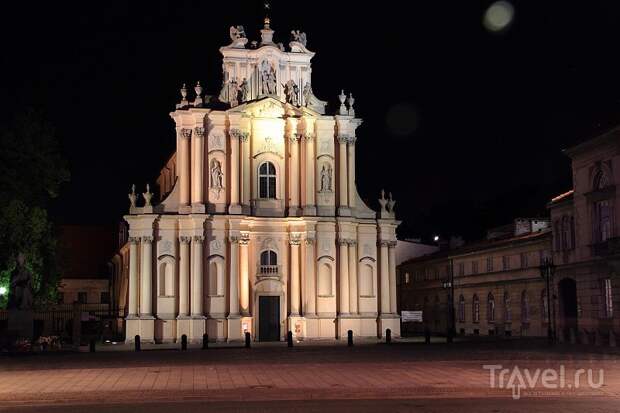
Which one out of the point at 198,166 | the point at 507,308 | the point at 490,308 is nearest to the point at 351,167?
the point at 198,166

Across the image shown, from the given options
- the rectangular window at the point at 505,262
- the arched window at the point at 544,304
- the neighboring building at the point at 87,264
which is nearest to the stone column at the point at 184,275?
the arched window at the point at 544,304

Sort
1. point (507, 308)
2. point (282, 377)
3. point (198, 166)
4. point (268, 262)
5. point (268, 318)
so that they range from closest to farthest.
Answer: point (282, 377) → point (198, 166) → point (268, 318) → point (268, 262) → point (507, 308)

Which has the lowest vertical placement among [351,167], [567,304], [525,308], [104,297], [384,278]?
[525,308]

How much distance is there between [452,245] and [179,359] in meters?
53.2

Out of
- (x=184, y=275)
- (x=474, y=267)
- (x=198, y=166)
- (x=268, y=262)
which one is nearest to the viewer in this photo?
(x=184, y=275)

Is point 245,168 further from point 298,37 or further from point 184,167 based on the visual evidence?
point 298,37

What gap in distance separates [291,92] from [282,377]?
33.9 metres

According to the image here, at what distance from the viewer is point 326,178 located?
55875 mm

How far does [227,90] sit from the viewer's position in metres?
55.8

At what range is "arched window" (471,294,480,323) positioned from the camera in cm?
6781

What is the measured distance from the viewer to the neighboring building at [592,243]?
41125mm

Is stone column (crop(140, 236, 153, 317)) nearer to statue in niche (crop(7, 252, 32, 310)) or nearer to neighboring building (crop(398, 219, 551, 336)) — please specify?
statue in niche (crop(7, 252, 32, 310))

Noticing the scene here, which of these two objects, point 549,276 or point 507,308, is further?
point 507,308

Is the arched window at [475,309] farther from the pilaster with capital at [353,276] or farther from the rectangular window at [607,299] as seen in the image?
the rectangular window at [607,299]
